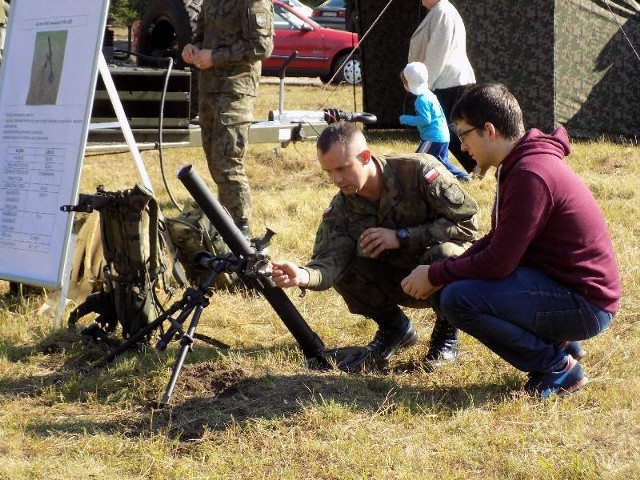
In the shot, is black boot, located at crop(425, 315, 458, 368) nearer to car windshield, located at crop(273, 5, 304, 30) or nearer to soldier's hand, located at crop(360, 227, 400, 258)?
soldier's hand, located at crop(360, 227, 400, 258)

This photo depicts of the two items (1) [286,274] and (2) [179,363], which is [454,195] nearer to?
(1) [286,274]

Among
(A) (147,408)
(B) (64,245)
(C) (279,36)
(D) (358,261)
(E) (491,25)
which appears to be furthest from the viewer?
(C) (279,36)

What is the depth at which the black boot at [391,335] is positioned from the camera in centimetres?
458

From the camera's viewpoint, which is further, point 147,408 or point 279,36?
point 279,36

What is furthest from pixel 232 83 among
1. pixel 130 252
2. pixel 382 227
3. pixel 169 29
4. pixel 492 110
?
pixel 169 29

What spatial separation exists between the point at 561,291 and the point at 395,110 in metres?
8.78

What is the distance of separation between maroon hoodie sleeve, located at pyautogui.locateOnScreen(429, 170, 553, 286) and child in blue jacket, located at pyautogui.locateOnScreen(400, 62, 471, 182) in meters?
3.92

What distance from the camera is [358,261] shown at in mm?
4410

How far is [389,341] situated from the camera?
4.62 m

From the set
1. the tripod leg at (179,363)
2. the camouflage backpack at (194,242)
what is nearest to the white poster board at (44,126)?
the camouflage backpack at (194,242)

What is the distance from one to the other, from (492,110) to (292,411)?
1.39 m

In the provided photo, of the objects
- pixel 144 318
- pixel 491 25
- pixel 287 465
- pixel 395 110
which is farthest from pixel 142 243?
pixel 395 110

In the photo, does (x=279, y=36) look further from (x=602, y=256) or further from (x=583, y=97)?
(x=602, y=256)

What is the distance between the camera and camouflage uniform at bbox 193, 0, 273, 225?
20.1 ft
